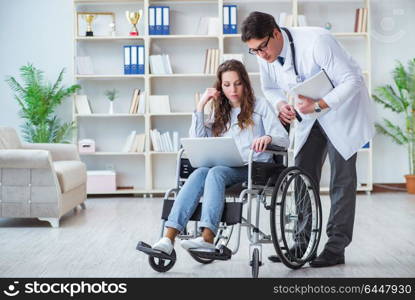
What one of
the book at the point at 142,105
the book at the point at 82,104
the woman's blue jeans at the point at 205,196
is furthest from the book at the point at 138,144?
the woman's blue jeans at the point at 205,196

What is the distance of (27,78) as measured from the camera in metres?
6.89

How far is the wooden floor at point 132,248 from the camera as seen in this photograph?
131 inches

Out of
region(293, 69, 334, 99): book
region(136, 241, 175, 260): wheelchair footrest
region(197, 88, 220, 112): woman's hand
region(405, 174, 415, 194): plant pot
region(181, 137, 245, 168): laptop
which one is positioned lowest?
region(405, 174, 415, 194): plant pot

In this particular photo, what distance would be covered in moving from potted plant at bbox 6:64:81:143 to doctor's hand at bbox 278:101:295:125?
12.1 ft

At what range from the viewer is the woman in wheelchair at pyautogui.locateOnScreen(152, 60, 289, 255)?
3.16 meters

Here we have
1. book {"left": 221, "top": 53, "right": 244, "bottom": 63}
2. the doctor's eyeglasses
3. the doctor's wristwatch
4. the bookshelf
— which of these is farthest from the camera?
the bookshelf

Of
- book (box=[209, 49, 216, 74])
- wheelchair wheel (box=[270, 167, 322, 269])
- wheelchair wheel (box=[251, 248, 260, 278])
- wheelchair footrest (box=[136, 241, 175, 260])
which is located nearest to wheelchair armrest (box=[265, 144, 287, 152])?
wheelchair wheel (box=[270, 167, 322, 269])

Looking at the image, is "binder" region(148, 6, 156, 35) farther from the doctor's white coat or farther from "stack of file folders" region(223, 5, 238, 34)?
the doctor's white coat

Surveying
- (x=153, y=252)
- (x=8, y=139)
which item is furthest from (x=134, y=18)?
(x=153, y=252)

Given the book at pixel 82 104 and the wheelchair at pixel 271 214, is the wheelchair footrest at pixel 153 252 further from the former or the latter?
the book at pixel 82 104

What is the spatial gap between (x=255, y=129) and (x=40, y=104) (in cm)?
373

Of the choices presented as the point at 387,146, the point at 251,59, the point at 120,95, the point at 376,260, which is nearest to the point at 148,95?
the point at 120,95

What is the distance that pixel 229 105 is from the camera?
3471 mm

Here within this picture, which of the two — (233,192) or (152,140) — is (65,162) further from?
(233,192)
